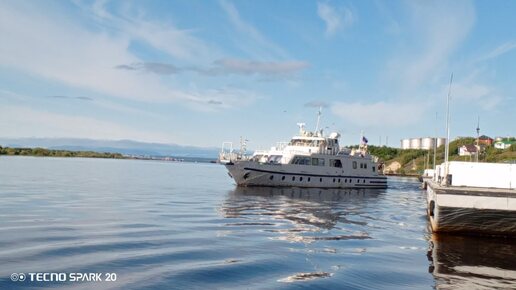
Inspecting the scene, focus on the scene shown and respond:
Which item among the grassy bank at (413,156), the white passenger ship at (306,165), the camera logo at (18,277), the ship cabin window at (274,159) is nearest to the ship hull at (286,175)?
the white passenger ship at (306,165)

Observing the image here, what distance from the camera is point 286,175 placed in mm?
47562

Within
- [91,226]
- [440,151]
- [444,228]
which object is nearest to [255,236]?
[91,226]

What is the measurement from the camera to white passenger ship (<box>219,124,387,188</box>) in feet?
153

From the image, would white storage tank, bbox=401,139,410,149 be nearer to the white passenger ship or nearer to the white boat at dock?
the white passenger ship

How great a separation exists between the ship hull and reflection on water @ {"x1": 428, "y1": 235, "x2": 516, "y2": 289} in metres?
29.5

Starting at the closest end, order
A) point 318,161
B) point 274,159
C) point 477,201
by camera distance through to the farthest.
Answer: point 477,201, point 274,159, point 318,161

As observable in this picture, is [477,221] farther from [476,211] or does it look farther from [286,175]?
[286,175]

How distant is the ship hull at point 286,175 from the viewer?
46344 mm

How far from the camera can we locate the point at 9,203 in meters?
22.8

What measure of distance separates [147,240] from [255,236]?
3710 millimetres

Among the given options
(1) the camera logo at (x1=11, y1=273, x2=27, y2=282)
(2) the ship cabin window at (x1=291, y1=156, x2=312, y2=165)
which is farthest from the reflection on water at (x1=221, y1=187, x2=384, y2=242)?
(2) the ship cabin window at (x1=291, y1=156, x2=312, y2=165)

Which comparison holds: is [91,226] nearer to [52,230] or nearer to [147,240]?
[52,230]

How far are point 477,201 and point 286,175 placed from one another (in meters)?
31.7

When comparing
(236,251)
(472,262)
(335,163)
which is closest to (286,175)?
(335,163)
